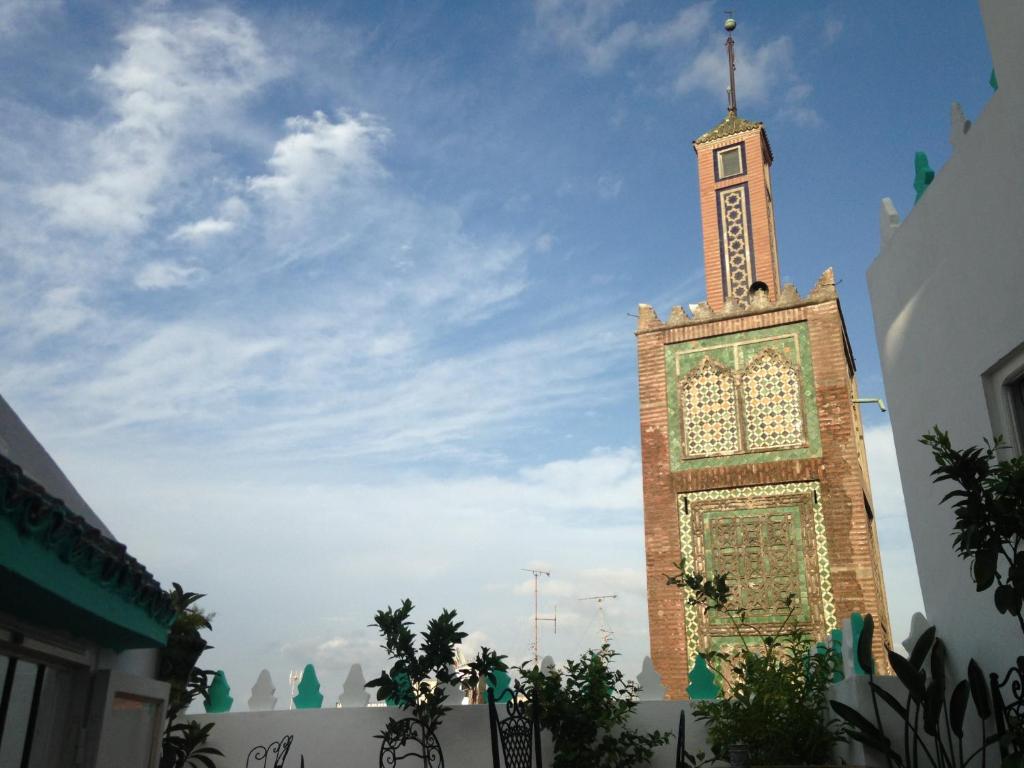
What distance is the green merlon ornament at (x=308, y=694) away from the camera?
21.8 feet

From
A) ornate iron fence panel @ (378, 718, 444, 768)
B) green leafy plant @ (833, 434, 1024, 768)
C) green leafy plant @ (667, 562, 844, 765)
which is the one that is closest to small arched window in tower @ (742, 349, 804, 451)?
green leafy plant @ (667, 562, 844, 765)

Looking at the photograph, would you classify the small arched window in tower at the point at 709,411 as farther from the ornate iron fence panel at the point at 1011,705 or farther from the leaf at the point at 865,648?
the ornate iron fence panel at the point at 1011,705

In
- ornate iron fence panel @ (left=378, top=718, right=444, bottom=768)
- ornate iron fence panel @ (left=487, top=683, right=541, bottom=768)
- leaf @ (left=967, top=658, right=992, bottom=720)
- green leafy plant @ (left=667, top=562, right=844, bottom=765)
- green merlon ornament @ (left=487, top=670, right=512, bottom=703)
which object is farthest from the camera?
green merlon ornament @ (left=487, top=670, right=512, bottom=703)

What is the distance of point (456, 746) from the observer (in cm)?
605

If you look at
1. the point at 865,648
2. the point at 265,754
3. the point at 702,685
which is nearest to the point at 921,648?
the point at 865,648

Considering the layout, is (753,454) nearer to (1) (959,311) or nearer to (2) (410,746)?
(1) (959,311)

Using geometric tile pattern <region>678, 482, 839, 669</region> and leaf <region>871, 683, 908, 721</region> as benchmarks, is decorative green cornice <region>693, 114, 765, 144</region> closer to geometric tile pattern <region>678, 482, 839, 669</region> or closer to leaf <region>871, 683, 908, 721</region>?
geometric tile pattern <region>678, 482, 839, 669</region>

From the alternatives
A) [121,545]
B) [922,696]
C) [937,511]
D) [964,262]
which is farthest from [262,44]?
[922,696]

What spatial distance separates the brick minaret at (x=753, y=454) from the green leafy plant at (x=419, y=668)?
358 cm

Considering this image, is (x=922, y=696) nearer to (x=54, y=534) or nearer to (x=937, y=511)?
(x=937, y=511)

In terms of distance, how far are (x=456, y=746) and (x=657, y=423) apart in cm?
481

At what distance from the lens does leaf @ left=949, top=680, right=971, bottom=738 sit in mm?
4320

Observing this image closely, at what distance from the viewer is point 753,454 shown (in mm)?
9312

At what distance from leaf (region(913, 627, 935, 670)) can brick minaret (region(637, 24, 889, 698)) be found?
12.4 feet
